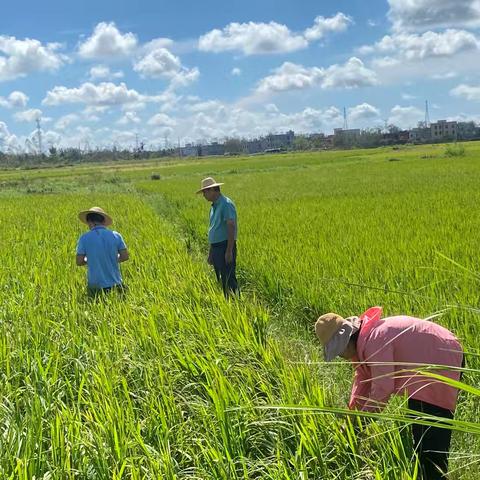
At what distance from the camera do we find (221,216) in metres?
5.49

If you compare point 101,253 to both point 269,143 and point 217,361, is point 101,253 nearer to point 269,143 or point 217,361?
point 217,361

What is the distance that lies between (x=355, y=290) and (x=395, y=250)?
1.54 m

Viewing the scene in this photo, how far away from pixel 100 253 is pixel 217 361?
2305 millimetres

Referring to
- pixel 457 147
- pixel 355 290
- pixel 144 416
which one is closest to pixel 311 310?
pixel 355 290

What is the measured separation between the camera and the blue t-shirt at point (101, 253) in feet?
15.8

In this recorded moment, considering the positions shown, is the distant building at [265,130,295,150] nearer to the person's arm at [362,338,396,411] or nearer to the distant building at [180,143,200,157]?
the distant building at [180,143,200,157]

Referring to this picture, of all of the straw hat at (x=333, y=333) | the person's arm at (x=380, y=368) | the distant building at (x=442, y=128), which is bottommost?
the person's arm at (x=380, y=368)

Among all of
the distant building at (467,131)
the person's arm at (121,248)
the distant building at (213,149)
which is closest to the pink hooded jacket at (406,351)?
the person's arm at (121,248)

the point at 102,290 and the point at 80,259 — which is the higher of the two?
the point at 80,259

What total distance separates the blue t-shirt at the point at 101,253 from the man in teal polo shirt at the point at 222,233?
1085 millimetres

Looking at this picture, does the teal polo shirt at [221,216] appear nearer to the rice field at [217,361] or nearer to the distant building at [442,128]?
the rice field at [217,361]

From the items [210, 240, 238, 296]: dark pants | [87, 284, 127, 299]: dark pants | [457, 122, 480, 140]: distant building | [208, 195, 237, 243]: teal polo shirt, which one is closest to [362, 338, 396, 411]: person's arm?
[87, 284, 127, 299]: dark pants

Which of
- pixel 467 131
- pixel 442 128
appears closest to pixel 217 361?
pixel 467 131

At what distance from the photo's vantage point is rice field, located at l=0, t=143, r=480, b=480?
2135 millimetres
